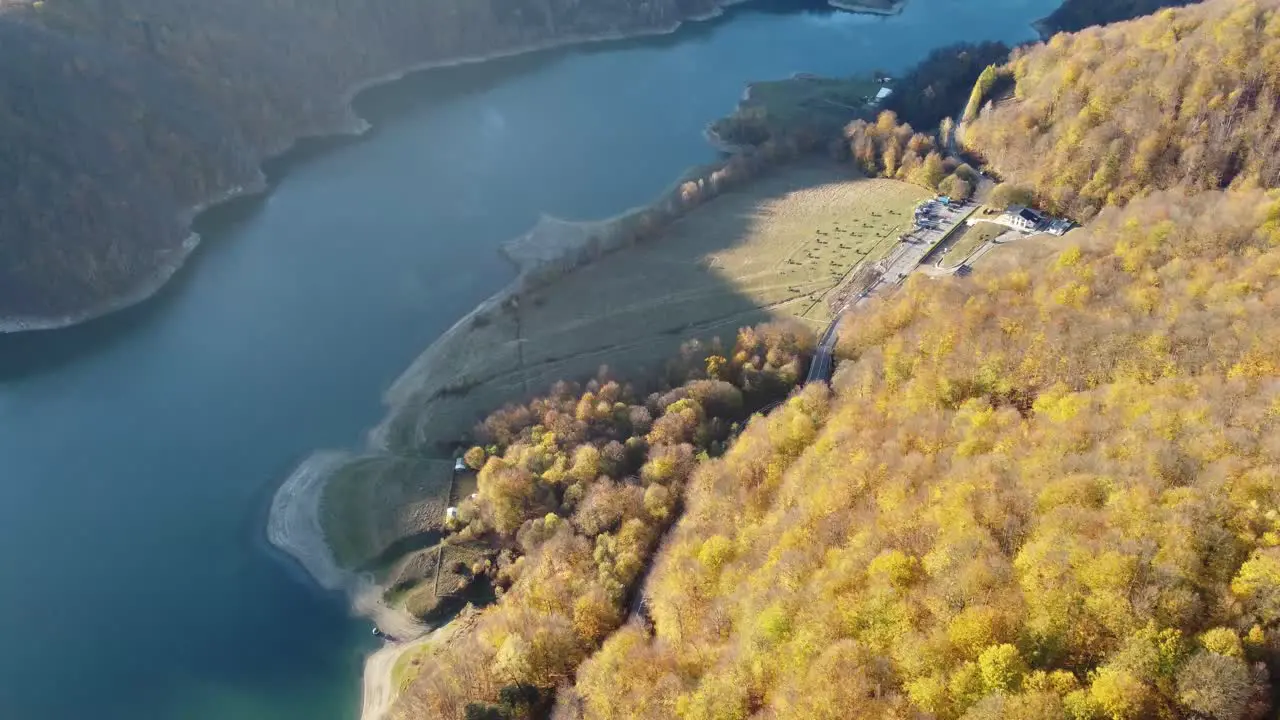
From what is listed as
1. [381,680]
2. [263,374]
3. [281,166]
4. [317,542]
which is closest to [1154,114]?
[381,680]

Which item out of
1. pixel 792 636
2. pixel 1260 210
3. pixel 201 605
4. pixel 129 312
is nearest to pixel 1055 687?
pixel 792 636

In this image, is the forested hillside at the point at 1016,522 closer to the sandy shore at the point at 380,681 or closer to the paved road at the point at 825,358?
the paved road at the point at 825,358

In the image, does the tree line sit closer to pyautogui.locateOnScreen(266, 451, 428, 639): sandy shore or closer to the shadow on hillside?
pyautogui.locateOnScreen(266, 451, 428, 639): sandy shore

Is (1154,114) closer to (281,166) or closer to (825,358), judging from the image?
(825,358)

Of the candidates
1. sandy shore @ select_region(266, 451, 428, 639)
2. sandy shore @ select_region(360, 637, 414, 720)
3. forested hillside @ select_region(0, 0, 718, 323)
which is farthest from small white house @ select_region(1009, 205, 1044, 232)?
forested hillside @ select_region(0, 0, 718, 323)

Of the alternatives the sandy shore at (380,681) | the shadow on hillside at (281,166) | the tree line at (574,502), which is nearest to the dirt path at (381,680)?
the sandy shore at (380,681)

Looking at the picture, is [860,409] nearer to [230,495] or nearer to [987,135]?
[230,495]

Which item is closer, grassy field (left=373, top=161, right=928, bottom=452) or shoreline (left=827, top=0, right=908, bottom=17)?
grassy field (left=373, top=161, right=928, bottom=452)
